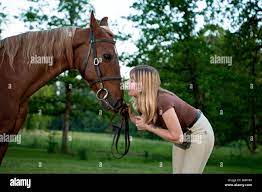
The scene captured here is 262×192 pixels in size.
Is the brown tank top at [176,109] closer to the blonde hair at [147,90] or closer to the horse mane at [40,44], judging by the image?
the blonde hair at [147,90]

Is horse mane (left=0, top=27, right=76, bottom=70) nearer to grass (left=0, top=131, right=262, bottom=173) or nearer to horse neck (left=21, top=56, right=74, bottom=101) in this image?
horse neck (left=21, top=56, right=74, bottom=101)

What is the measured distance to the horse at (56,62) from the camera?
→ 12.7 ft

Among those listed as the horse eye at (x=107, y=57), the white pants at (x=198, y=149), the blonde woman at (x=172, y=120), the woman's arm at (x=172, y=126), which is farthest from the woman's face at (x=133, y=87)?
the horse eye at (x=107, y=57)

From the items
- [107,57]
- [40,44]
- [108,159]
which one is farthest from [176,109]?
[108,159]

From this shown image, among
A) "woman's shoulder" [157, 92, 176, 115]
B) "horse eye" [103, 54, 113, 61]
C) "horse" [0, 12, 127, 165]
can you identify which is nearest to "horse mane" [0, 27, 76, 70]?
"horse" [0, 12, 127, 165]

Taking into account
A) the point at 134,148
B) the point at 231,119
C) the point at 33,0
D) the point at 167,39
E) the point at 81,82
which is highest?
the point at 33,0

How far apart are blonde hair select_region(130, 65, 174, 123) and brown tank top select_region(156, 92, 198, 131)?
0.05 m

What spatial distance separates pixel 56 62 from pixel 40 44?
25 centimetres

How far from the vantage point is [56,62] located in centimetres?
406

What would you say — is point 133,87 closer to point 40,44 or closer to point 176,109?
point 176,109
